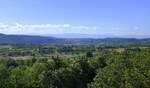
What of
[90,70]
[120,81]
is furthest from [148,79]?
[90,70]

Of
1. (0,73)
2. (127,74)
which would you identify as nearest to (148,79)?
(127,74)

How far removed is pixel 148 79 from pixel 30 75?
35.2 meters

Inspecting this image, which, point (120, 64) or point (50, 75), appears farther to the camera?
point (50, 75)

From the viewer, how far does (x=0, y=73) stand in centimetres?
5712

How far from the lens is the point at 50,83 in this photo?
54.7 metres

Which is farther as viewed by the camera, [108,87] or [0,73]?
[0,73]

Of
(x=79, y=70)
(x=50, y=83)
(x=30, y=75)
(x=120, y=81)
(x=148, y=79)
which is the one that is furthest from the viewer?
(x=30, y=75)

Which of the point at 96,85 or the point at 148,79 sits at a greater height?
the point at 148,79

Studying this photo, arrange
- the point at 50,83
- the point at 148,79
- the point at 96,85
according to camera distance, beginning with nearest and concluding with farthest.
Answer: the point at 148,79 < the point at 96,85 < the point at 50,83

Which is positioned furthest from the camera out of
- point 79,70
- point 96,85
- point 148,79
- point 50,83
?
point 79,70

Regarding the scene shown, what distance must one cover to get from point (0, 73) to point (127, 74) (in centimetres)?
3029

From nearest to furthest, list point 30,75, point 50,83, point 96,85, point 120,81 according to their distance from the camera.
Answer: point 120,81, point 96,85, point 50,83, point 30,75

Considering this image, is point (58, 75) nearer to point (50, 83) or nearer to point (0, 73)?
point (50, 83)

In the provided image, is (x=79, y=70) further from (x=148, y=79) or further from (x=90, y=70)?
(x=148, y=79)
